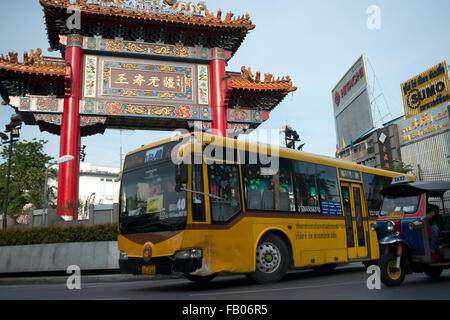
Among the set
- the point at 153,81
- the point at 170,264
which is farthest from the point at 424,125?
the point at 170,264

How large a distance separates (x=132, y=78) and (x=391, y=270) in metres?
15.1

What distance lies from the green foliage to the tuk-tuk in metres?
9.35

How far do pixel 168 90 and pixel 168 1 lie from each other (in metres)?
4.85

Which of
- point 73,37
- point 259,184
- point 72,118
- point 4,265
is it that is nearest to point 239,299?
point 259,184

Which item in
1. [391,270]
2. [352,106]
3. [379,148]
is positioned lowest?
[391,270]

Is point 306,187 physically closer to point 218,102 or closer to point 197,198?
point 197,198

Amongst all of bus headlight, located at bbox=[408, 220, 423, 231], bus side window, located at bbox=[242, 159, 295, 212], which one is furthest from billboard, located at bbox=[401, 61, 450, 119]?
bus headlight, located at bbox=[408, 220, 423, 231]

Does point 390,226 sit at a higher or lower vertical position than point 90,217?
lower

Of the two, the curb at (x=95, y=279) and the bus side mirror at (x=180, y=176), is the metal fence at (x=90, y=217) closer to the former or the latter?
the curb at (x=95, y=279)

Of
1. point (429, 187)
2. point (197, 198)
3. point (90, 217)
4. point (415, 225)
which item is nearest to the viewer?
point (415, 225)

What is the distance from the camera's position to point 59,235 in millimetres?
13477

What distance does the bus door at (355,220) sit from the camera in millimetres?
10164
